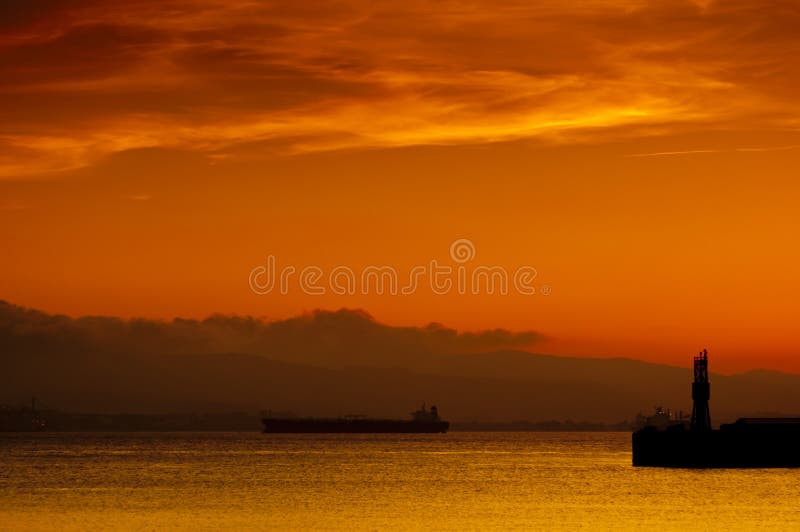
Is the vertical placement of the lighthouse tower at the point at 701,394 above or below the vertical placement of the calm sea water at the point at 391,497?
above

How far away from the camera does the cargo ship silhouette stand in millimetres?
127188

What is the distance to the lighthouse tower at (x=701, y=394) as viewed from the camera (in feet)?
424

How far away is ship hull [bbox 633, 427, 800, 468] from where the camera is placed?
12706cm

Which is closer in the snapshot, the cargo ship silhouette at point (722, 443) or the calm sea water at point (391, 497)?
the calm sea water at point (391, 497)

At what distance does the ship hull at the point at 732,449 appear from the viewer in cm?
12706

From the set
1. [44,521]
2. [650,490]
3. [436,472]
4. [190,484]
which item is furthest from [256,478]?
[44,521]

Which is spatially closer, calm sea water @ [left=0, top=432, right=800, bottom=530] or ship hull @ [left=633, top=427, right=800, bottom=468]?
calm sea water @ [left=0, top=432, right=800, bottom=530]

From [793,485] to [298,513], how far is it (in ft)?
153

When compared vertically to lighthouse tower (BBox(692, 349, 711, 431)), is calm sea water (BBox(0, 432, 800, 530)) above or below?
below

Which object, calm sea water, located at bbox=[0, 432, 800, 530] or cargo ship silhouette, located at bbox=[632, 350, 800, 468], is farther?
cargo ship silhouette, located at bbox=[632, 350, 800, 468]

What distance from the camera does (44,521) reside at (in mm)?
77875

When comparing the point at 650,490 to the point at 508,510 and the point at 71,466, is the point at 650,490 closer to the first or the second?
the point at 508,510

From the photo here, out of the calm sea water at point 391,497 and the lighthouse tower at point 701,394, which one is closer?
the calm sea water at point 391,497

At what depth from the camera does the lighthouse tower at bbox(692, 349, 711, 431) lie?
129375mm
